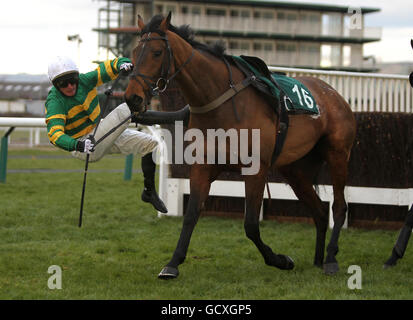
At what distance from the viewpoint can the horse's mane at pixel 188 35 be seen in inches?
172

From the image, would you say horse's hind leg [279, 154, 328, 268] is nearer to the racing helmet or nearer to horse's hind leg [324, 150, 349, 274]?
horse's hind leg [324, 150, 349, 274]

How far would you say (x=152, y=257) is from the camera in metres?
5.70

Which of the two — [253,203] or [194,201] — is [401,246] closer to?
[253,203]

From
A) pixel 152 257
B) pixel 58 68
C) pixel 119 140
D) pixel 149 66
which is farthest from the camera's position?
pixel 152 257

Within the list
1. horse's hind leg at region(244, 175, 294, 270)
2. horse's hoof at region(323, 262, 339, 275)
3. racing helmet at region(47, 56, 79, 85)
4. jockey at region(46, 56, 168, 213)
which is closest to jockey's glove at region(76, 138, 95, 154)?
jockey at region(46, 56, 168, 213)

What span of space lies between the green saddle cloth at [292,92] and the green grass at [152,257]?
131 cm

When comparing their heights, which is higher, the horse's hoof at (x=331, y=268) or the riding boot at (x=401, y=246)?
the riding boot at (x=401, y=246)

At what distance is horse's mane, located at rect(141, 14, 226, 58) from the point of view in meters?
4.37

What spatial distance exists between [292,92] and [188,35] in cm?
112

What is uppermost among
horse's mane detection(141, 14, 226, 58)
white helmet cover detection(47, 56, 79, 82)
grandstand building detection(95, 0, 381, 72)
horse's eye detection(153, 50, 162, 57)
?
Answer: grandstand building detection(95, 0, 381, 72)

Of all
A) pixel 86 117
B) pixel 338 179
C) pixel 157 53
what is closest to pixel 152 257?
pixel 86 117

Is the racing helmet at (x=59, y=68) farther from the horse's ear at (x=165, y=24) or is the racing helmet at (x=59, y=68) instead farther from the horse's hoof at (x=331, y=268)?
the horse's hoof at (x=331, y=268)

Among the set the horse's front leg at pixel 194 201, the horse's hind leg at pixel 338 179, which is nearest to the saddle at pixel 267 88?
the horse's front leg at pixel 194 201

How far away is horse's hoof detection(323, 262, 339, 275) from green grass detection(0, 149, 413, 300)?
0.19 feet
